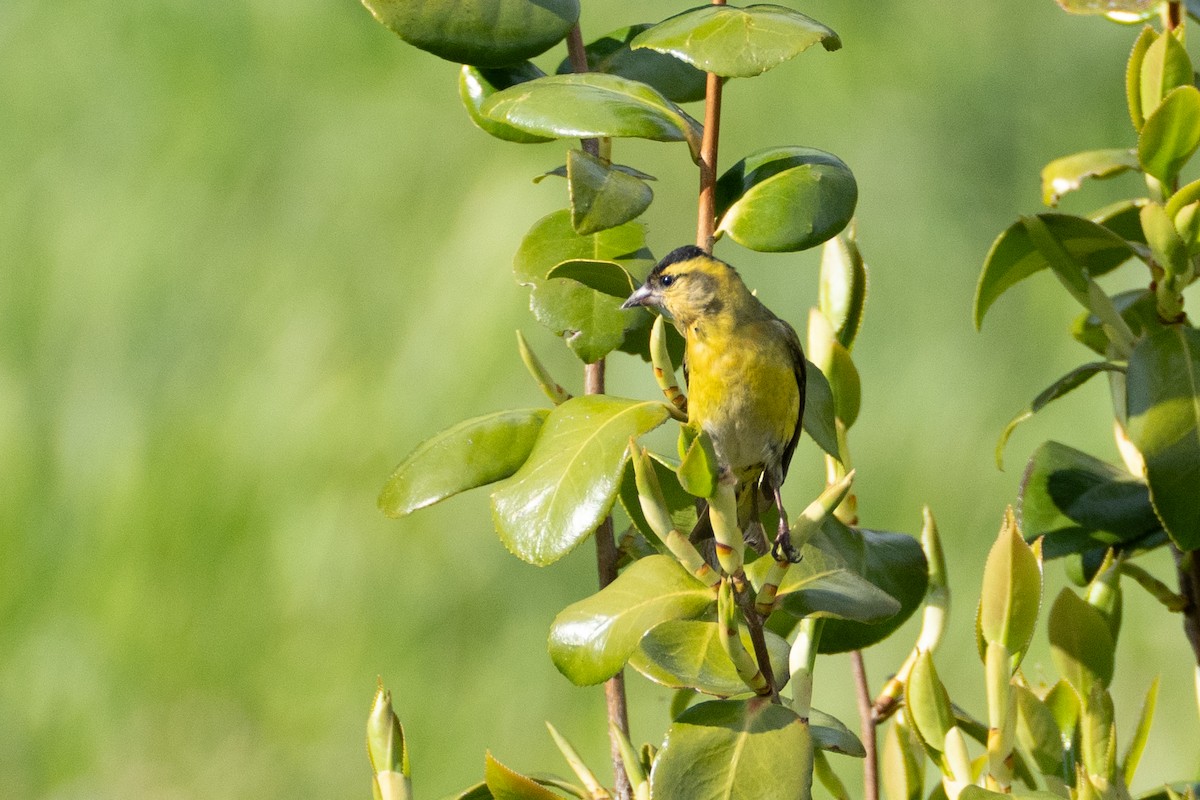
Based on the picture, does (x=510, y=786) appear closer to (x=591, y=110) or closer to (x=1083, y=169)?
(x=591, y=110)

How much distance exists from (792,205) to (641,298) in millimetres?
150

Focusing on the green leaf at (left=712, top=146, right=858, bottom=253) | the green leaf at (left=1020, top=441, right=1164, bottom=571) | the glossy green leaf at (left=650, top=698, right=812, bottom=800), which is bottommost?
the green leaf at (left=1020, top=441, right=1164, bottom=571)

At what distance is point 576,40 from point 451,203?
5.56 feet

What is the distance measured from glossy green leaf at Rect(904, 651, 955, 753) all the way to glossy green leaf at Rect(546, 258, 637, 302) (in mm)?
320

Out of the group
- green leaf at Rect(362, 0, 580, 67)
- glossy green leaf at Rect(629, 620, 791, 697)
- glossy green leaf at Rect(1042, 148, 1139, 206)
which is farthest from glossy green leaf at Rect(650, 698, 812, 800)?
glossy green leaf at Rect(1042, 148, 1139, 206)

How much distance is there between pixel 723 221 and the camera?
3.34ft

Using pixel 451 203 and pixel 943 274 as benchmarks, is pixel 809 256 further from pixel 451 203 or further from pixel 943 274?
pixel 451 203

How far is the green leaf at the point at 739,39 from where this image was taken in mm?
912

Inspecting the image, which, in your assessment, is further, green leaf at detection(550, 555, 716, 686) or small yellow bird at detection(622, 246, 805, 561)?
small yellow bird at detection(622, 246, 805, 561)

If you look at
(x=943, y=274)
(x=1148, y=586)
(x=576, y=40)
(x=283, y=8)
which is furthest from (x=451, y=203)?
(x=1148, y=586)

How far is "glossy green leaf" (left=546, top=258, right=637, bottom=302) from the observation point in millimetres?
959

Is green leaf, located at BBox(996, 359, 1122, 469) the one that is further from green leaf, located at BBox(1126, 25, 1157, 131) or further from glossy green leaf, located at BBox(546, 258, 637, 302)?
glossy green leaf, located at BBox(546, 258, 637, 302)

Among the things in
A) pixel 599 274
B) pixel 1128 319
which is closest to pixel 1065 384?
pixel 1128 319

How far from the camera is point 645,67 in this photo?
119 cm
